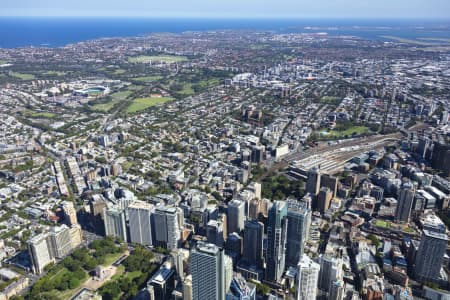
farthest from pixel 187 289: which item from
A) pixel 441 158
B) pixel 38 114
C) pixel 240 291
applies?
pixel 38 114

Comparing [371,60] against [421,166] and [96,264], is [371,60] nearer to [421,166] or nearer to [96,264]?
[421,166]

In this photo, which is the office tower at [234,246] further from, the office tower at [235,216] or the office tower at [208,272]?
the office tower at [208,272]

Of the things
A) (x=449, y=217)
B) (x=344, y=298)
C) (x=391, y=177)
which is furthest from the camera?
(x=391, y=177)

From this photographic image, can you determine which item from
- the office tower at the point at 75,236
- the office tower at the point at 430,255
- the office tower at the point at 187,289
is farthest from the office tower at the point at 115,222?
the office tower at the point at 430,255

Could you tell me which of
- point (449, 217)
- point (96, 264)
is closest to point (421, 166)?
point (449, 217)

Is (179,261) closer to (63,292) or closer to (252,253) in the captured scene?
(252,253)

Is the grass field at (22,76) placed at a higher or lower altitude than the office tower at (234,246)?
higher

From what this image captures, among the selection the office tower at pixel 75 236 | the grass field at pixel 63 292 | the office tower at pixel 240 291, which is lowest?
the grass field at pixel 63 292
